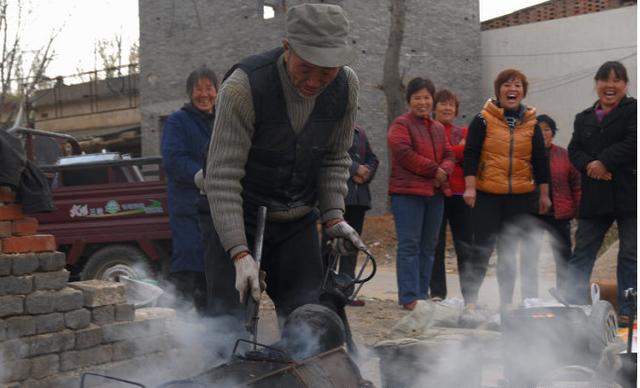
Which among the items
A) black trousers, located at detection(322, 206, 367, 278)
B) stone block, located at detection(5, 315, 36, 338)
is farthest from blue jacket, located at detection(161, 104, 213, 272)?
black trousers, located at detection(322, 206, 367, 278)

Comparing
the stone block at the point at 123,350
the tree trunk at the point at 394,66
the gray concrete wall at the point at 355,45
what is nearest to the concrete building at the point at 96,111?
the gray concrete wall at the point at 355,45

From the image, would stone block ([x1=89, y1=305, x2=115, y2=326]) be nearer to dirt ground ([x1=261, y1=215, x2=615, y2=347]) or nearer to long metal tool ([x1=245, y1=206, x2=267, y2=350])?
dirt ground ([x1=261, y1=215, x2=615, y2=347])

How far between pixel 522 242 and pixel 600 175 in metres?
0.82

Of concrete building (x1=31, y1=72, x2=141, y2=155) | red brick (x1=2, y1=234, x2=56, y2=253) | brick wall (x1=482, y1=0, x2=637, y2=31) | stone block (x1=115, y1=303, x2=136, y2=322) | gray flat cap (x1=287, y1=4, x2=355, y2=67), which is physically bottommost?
stone block (x1=115, y1=303, x2=136, y2=322)

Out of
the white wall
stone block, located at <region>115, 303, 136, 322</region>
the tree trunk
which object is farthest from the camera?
the white wall

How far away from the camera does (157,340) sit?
4.72m

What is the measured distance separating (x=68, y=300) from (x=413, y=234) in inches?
113

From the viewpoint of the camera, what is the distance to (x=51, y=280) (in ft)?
14.0

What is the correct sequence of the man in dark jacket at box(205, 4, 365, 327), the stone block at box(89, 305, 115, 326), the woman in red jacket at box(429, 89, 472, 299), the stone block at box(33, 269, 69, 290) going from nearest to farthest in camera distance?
1. the man in dark jacket at box(205, 4, 365, 327)
2. the stone block at box(33, 269, 69, 290)
3. the stone block at box(89, 305, 115, 326)
4. the woman in red jacket at box(429, 89, 472, 299)

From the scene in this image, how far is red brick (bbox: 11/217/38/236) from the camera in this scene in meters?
4.21

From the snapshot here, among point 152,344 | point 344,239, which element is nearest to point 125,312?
point 152,344

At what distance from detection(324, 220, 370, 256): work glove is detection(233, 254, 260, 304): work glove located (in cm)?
47

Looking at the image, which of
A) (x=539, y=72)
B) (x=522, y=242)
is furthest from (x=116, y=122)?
(x=522, y=242)

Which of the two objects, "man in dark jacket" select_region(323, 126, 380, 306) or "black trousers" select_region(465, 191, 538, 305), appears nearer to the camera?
"black trousers" select_region(465, 191, 538, 305)
